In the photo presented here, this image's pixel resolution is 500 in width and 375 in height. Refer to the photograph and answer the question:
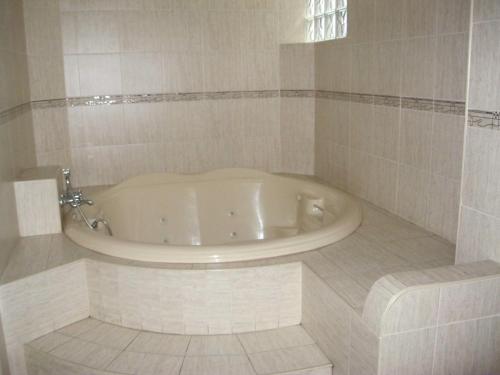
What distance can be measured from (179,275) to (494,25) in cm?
145

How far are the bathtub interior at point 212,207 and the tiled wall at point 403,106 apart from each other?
37 cm

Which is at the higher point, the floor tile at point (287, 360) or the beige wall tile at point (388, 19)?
the beige wall tile at point (388, 19)

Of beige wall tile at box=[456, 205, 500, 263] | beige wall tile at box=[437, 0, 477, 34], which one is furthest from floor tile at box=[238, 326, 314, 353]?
beige wall tile at box=[437, 0, 477, 34]

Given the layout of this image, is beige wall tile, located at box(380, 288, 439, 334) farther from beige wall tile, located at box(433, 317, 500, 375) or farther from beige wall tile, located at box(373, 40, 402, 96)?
beige wall tile, located at box(373, 40, 402, 96)

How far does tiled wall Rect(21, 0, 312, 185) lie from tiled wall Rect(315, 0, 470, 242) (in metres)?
0.55

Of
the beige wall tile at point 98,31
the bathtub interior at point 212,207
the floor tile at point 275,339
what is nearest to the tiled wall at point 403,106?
the bathtub interior at point 212,207

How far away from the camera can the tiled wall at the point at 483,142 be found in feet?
5.70

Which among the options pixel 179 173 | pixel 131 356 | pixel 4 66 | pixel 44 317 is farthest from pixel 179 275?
pixel 179 173

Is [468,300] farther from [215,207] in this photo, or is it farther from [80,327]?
[215,207]

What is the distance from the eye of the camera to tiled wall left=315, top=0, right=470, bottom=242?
2.41 m

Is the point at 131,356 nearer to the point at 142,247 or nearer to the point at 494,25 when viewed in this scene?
the point at 142,247

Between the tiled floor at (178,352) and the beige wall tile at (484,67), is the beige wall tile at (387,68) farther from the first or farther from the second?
the tiled floor at (178,352)

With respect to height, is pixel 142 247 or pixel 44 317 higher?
pixel 142 247

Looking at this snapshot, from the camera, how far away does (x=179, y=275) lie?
2229mm
